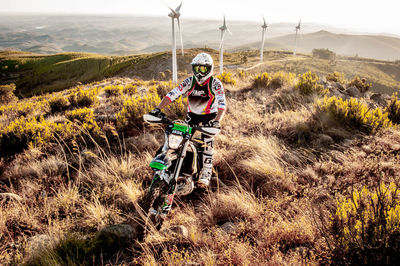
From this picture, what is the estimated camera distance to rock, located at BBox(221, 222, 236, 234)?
10.2 ft

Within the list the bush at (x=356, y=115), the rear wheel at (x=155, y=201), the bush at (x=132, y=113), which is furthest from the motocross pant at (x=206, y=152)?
the bush at (x=356, y=115)

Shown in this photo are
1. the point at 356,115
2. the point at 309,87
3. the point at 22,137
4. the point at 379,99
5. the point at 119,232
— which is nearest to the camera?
the point at 119,232

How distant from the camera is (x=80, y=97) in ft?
31.3

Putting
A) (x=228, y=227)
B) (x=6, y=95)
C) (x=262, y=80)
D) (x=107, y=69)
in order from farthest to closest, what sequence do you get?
1. (x=107, y=69)
2. (x=6, y=95)
3. (x=262, y=80)
4. (x=228, y=227)

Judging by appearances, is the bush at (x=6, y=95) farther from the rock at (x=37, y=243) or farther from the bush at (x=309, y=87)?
the bush at (x=309, y=87)

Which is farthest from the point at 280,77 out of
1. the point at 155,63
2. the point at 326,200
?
the point at 155,63

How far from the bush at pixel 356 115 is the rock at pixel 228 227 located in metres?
5.08

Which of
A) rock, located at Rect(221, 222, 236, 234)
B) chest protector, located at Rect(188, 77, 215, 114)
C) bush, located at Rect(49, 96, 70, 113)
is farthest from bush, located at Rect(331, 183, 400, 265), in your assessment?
bush, located at Rect(49, 96, 70, 113)

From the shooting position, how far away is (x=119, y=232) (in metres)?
3.09

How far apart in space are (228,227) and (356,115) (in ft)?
18.0

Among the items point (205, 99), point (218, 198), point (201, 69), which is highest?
point (201, 69)

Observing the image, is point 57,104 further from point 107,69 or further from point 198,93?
point 107,69

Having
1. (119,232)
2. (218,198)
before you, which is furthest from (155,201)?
(218,198)

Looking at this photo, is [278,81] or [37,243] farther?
[278,81]
